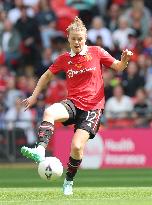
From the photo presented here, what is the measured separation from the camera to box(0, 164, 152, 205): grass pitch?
419 inches

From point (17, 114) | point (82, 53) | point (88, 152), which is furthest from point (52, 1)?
point (82, 53)

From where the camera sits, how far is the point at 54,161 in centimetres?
1091

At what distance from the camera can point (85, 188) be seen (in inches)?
545

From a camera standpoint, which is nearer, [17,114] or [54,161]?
[54,161]

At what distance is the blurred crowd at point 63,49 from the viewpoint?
69.3 feet

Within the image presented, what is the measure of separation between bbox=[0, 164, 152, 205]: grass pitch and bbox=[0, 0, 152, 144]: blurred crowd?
1792mm

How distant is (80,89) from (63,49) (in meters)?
11.3

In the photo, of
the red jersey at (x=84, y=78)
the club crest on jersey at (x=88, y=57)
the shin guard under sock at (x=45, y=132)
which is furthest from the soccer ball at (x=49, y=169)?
the club crest on jersey at (x=88, y=57)

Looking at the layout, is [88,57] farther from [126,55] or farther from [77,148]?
[77,148]

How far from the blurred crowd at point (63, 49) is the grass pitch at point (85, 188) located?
1792 millimetres

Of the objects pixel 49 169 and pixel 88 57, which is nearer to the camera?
pixel 49 169

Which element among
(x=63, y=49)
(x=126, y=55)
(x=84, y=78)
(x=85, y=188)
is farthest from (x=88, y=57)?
(x=63, y=49)

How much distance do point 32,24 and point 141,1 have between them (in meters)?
2.91

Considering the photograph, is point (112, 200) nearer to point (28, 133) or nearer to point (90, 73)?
point (90, 73)
